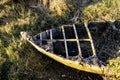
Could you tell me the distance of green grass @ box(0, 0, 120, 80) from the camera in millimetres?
6277

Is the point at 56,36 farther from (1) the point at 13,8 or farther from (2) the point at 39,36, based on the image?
(1) the point at 13,8

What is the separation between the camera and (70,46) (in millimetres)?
6746

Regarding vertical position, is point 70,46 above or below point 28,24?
below

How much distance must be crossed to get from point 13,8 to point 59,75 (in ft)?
8.47

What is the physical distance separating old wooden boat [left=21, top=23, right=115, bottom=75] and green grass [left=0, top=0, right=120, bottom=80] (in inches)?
16.1

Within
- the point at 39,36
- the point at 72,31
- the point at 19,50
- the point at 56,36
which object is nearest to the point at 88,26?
the point at 72,31

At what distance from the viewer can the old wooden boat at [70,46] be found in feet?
18.5

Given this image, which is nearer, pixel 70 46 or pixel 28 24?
pixel 70 46

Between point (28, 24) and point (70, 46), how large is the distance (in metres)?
1.37

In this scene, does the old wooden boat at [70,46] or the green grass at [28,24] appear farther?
the green grass at [28,24]

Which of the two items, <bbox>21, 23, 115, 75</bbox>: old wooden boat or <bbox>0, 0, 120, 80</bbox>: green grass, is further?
<bbox>0, 0, 120, 80</bbox>: green grass

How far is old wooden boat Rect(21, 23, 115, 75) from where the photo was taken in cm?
564

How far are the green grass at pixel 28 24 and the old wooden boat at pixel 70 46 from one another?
41 centimetres

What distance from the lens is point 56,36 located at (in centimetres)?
684
